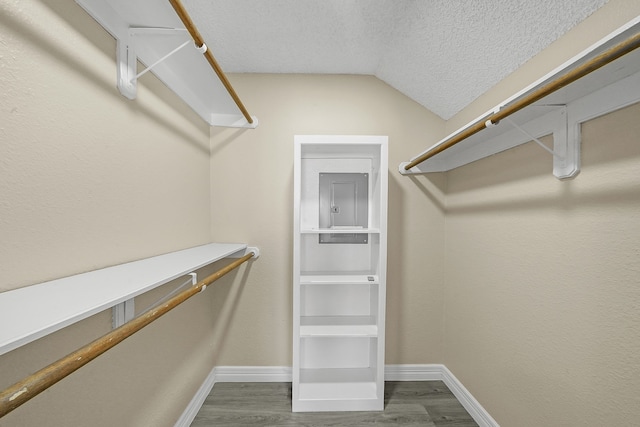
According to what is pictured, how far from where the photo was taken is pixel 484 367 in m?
1.42

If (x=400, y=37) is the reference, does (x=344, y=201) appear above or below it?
below

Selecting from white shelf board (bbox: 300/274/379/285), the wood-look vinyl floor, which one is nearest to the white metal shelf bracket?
white shelf board (bbox: 300/274/379/285)

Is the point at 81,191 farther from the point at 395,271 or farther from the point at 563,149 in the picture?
the point at 395,271

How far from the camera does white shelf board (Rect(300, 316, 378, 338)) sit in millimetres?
1580

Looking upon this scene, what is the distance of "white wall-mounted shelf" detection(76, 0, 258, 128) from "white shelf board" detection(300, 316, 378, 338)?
145cm

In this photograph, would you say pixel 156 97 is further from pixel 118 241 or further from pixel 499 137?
pixel 499 137

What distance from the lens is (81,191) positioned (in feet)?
2.62

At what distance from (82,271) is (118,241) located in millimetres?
156

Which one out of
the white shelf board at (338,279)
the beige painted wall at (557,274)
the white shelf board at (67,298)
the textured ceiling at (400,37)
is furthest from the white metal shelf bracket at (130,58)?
the beige painted wall at (557,274)

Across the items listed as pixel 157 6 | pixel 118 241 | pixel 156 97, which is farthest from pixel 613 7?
pixel 118 241

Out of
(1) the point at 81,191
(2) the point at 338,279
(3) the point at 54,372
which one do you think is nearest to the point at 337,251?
(2) the point at 338,279

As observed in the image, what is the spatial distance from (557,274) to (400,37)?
4.34 feet

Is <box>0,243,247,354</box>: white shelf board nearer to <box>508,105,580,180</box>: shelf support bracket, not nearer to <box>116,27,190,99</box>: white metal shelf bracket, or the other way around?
<box>116,27,190,99</box>: white metal shelf bracket

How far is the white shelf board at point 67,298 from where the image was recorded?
421mm
